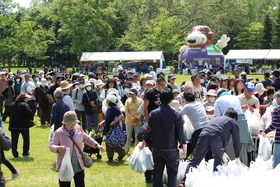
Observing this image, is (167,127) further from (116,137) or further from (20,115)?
(20,115)

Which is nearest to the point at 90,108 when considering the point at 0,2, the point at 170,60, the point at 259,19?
the point at 0,2

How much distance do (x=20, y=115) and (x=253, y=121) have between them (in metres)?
5.41

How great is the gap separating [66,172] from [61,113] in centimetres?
281

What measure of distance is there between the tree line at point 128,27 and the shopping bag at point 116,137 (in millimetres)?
39833

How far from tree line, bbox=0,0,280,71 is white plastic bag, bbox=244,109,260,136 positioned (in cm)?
4129

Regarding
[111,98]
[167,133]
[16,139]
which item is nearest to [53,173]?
[16,139]

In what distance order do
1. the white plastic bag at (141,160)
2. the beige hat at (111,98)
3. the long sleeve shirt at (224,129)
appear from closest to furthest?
the long sleeve shirt at (224,129) < the white plastic bag at (141,160) < the beige hat at (111,98)

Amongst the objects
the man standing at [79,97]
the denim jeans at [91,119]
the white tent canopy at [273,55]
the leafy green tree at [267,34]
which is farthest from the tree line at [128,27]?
the denim jeans at [91,119]

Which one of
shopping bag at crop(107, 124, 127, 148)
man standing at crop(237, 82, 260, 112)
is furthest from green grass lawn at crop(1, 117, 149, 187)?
man standing at crop(237, 82, 260, 112)

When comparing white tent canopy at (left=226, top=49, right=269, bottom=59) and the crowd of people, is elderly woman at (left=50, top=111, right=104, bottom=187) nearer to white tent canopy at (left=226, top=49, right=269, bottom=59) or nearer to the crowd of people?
the crowd of people

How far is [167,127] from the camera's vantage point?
5867 mm

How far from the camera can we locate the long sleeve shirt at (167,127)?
5.87 metres

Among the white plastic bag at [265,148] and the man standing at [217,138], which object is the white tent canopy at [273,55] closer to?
the white plastic bag at [265,148]

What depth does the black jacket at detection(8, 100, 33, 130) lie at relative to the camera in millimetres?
9336
